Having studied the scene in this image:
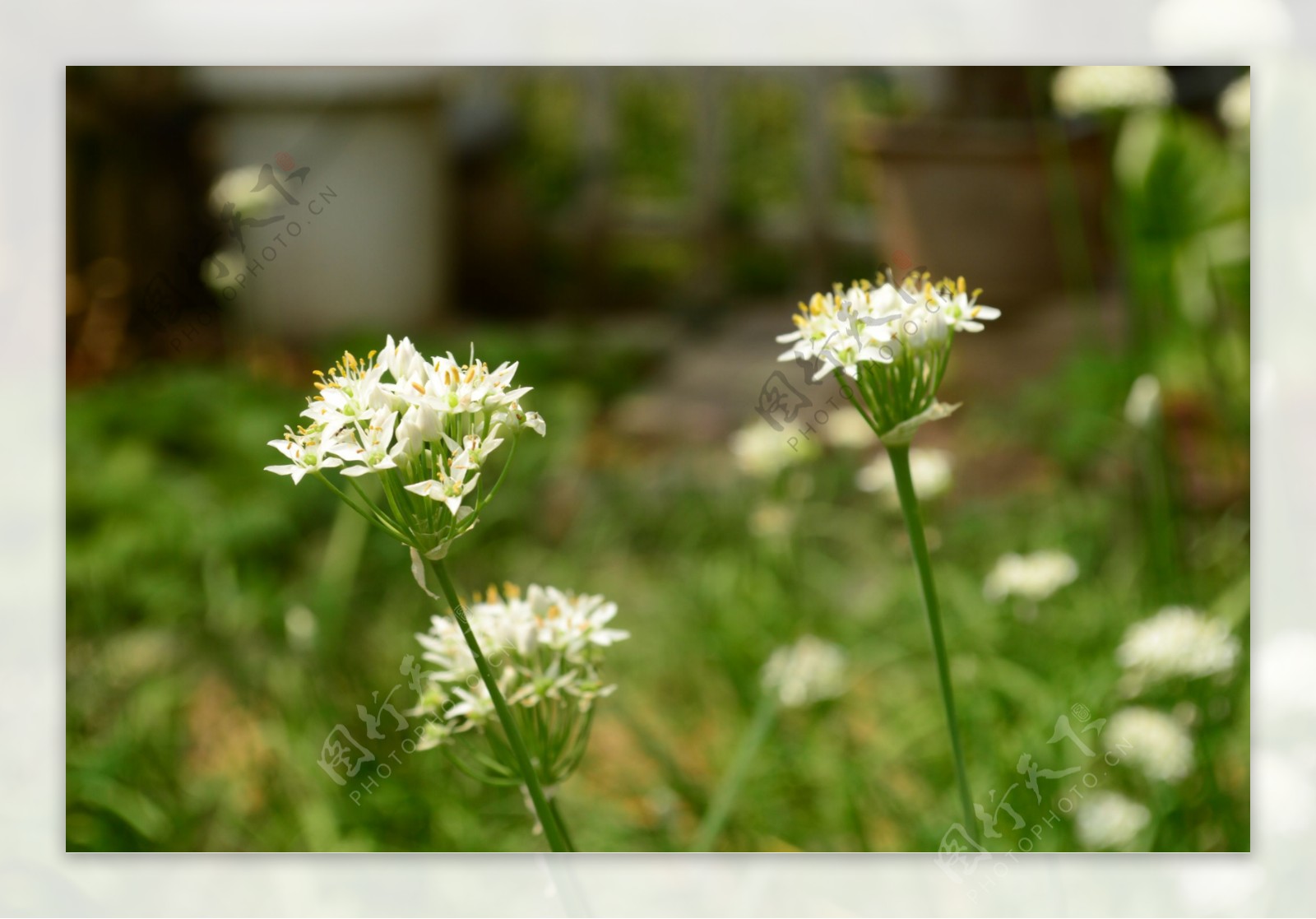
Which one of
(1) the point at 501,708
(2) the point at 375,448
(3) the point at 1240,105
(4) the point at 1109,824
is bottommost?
(4) the point at 1109,824

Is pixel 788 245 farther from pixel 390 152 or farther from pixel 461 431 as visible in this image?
pixel 461 431

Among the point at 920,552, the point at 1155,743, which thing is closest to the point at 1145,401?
the point at 1155,743

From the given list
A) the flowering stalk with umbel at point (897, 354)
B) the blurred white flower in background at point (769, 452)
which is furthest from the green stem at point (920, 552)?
the blurred white flower in background at point (769, 452)

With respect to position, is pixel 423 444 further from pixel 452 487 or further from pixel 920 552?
pixel 920 552

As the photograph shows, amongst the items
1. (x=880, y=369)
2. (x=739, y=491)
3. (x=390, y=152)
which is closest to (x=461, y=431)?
(x=880, y=369)

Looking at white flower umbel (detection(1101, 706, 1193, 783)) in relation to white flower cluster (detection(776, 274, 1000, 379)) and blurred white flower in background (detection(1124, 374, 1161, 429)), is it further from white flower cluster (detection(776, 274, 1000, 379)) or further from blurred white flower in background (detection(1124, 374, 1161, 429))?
white flower cluster (detection(776, 274, 1000, 379))

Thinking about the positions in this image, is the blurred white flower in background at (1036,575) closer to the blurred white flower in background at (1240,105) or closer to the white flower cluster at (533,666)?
the blurred white flower in background at (1240,105)
